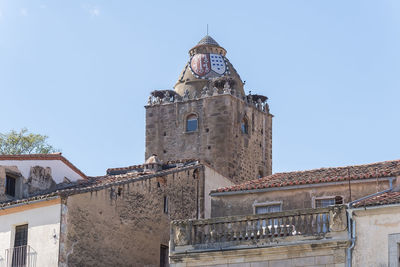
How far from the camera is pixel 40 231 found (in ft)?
124

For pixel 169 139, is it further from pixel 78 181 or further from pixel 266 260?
pixel 266 260

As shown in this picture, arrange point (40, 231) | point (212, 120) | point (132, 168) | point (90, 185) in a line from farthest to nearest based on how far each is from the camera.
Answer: point (212, 120)
point (132, 168)
point (90, 185)
point (40, 231)

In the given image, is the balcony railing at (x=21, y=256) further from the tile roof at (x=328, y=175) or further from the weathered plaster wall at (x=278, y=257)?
the weathered plaster wall at (x=278, y=257)

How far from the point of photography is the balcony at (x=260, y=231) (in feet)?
101

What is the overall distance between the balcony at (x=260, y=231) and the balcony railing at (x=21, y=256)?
7.32 meters

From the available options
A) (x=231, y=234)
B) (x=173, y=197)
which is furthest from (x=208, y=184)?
(x=231, y=234)

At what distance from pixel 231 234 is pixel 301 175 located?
23.2ft

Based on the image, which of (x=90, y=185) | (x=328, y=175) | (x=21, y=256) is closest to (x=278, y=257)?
(x=328, y=175)

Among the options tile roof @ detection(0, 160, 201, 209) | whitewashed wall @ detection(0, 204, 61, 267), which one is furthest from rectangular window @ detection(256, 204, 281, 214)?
whitewashed wall @ detection(0, 204, 61, 267)

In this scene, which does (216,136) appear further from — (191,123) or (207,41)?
(207,41)

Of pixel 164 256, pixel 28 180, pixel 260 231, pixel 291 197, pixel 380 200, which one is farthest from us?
pixel 28 180

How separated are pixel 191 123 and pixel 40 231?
3190 centimetres

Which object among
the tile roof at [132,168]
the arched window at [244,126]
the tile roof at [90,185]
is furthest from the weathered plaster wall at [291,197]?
the arched window at [244,126]

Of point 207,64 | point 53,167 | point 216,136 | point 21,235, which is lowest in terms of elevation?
point 21,235
